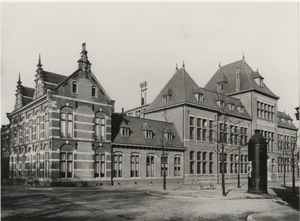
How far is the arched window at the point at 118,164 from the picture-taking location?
1272 inches

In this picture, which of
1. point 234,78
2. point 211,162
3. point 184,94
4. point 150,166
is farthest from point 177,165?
point 234,78

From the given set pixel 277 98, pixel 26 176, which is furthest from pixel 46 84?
pixel 277 98

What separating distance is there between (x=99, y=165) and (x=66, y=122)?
17.4 ft

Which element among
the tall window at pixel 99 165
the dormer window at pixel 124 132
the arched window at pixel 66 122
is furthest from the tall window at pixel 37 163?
the dormer window at pixel 124 132

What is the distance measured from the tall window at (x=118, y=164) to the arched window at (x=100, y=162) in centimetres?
141

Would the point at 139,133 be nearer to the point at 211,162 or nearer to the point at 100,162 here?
the point at 100,162

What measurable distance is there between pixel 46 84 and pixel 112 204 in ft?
56.7

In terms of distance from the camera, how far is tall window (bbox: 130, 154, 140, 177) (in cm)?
3350

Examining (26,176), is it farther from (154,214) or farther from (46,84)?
(154,214)

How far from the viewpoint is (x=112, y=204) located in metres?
17.1

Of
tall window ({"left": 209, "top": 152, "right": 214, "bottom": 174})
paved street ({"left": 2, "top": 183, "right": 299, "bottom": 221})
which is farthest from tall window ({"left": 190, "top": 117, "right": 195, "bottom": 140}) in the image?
paved street ({"left": 2, "top": 183, "right": 299, "bottom": 221})

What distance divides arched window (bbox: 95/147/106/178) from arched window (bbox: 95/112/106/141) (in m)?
1.13

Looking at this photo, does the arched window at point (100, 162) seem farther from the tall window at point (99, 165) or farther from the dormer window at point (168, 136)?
the dormer window at point (168, 136)

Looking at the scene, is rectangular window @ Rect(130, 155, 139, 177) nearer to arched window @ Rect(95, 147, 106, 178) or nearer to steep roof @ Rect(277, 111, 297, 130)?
arched window @ Rect(95, 147, 106, 178)
